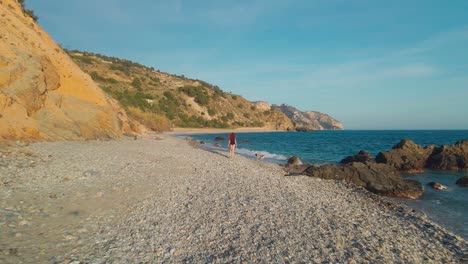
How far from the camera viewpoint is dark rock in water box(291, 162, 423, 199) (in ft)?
47.2

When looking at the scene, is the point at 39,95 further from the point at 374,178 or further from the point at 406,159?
the point at 406,159

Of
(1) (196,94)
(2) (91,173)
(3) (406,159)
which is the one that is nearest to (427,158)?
(3) (406,159)

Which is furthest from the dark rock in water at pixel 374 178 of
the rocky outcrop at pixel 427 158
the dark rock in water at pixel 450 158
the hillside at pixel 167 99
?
the hillside at pixel 167 99

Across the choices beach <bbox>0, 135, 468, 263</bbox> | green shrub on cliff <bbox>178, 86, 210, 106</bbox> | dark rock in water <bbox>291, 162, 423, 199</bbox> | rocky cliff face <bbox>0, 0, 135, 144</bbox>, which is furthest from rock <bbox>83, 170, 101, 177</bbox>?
green shrub on cliff <bbox>178, 86, 210, 106</bbox>

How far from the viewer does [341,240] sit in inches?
272

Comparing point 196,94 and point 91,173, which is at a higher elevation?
point 196,94

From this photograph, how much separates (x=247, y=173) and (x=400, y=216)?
7.52 m

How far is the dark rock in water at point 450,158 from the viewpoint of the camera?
23916 millimetres

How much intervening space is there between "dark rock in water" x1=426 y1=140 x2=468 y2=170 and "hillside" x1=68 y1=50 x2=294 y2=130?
48.5 meters

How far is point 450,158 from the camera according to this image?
24.2 meters

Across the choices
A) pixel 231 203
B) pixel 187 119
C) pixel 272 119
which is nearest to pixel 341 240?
pixel 231 203

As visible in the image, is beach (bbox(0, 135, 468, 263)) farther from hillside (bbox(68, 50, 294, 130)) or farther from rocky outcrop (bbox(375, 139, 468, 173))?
hillside (bbox(68, 50, 294, 130))

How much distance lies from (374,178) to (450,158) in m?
13.6

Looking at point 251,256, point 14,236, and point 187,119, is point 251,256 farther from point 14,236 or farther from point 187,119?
point 187,119
